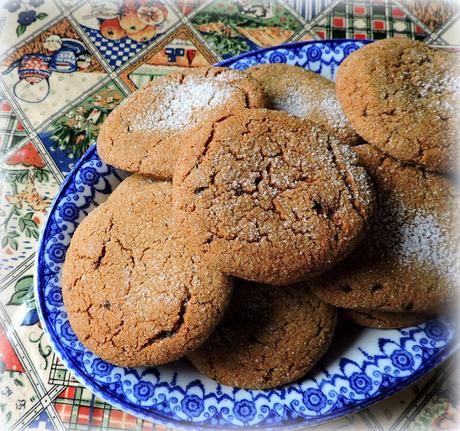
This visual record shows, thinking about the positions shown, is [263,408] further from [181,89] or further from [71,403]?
[181,89]

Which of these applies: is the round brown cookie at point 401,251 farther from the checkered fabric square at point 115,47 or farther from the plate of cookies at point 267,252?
the checkered fabric square at point 115,47

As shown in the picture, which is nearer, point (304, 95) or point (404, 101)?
point (404, 101)

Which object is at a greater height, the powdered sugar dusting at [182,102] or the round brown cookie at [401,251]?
the powdered sugar dusting at [182,102]

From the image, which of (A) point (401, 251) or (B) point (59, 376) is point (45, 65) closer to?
(B) point (59, 376)

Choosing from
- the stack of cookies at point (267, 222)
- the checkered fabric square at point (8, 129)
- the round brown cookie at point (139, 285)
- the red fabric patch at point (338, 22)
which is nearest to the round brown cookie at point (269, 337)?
the stack of cookies at point (267, 222)

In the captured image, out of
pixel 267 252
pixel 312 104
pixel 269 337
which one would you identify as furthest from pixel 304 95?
pixel 269 337
